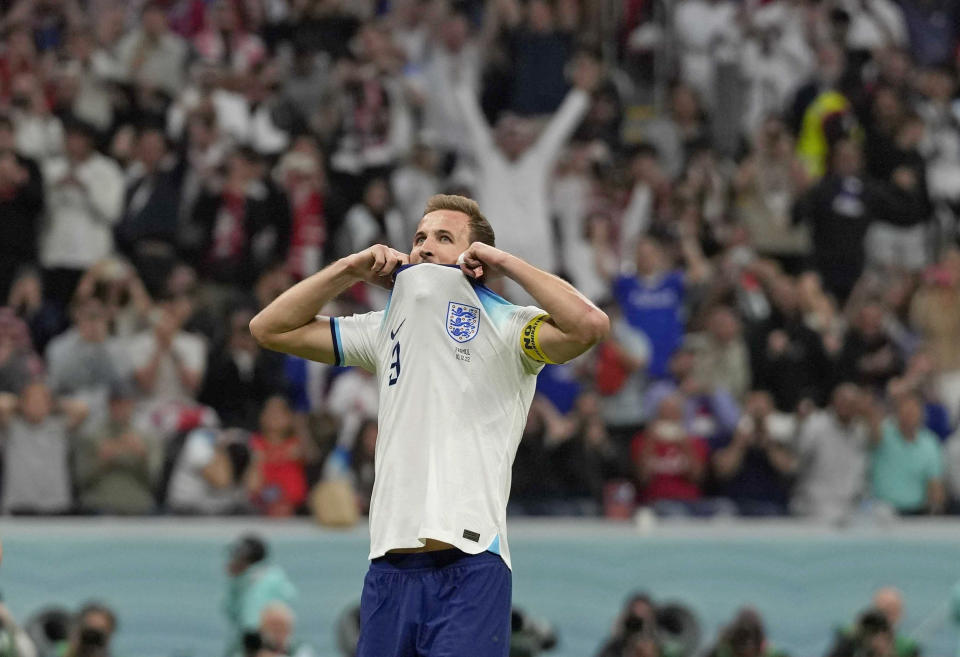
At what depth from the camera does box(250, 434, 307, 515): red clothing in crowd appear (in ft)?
44.2

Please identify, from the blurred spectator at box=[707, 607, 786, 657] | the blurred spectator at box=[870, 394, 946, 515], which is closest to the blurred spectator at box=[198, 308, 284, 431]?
the blurred spectator at box=[707, 607, 786, 657]

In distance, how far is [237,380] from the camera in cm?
1397

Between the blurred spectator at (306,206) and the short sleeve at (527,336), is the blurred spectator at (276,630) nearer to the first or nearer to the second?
the blurred spectator at (306,206)

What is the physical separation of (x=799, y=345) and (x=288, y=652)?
5.73 m

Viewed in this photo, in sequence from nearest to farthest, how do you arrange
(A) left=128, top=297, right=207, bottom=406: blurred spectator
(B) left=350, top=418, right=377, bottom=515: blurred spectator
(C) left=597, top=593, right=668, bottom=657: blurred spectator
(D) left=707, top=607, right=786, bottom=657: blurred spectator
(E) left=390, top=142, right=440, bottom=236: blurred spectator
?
1. (C) left=597, top=593, right=668, bottom=657: blurred spectator
2. (D) left=707, top=607, right=786, bottom=657: blurred spectator
3. (B) left=350, top=418, right=377, bottom=515: blurred spectator
4. (A) left=128, top=297, right=207, bottom=406: blurred spectator
5. (E) left=390, top=142, right=440, bottom=236: blurred spectator

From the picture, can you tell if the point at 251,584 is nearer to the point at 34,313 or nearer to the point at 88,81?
the point at 34,313

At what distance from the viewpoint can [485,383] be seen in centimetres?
589

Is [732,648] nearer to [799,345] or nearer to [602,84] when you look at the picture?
[799,345]

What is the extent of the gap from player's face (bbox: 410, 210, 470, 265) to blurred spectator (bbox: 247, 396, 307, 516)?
7477mm

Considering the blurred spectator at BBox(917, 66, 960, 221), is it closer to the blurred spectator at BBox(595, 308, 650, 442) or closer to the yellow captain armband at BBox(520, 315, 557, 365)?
the blurred spectator at BBox(595, 308, 650, 442)

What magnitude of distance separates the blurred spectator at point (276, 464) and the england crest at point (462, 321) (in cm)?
760

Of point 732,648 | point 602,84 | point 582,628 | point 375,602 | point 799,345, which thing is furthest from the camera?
point 602,84

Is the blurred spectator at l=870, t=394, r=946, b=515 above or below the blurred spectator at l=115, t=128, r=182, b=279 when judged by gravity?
below

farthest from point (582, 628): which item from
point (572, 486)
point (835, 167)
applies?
point (835, 167)
